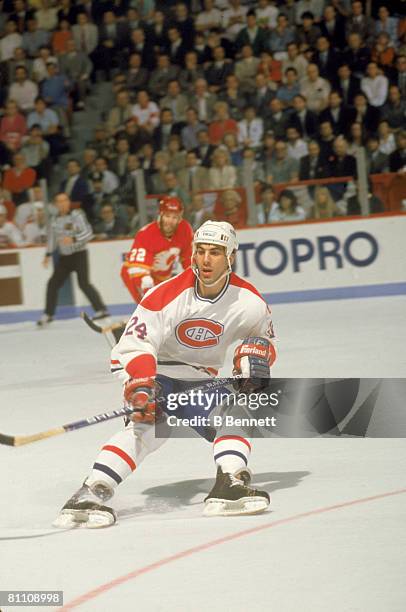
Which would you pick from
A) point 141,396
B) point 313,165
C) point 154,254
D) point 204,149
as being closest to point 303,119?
point 313,165

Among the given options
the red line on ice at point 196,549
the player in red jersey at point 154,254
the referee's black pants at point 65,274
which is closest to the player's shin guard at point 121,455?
the red line on ice at point 196,549

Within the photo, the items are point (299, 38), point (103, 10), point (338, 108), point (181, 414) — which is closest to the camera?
point (181, 414)

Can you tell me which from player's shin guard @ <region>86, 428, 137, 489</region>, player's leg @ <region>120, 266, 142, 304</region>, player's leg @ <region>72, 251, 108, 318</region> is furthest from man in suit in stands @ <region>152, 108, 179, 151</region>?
player's shin guard @ <region>86, 428, 137, 489</region>

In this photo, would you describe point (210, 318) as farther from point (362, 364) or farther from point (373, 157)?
point (373, 157)

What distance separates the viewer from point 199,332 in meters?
5.27

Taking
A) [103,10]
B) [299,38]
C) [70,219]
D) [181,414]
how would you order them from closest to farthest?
[181,414] < [70,219] < [299,38] < [103,10]

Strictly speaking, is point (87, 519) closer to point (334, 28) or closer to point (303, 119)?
point (303, 119)

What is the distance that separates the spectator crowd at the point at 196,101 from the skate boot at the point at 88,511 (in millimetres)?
8201

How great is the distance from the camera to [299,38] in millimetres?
14883

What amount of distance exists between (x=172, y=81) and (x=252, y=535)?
37.2 feet

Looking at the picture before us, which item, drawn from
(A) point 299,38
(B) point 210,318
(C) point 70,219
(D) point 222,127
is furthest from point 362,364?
(A) point 299,38

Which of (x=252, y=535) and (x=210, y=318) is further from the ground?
(x=210, y=318)

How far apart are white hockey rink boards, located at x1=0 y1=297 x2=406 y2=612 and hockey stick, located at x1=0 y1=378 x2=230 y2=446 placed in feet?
1.20

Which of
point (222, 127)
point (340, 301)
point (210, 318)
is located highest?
point (222, 127)
